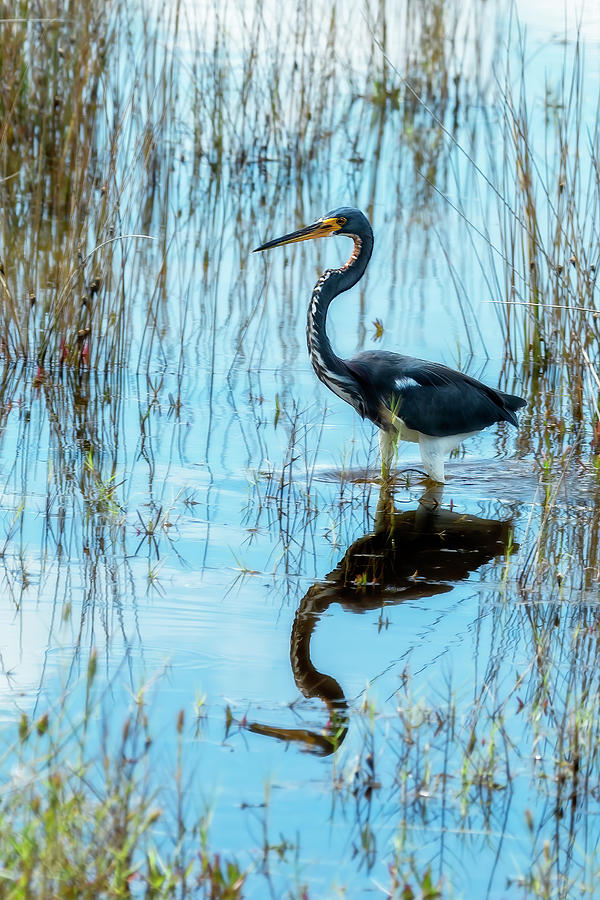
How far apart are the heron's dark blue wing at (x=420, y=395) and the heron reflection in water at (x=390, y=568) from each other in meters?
0.31

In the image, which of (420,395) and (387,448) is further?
(387,448)

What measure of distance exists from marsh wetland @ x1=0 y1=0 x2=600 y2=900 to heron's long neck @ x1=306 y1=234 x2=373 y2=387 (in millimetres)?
472

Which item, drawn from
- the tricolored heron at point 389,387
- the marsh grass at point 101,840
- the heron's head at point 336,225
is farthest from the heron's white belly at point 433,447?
the marsh grass at point 101,840

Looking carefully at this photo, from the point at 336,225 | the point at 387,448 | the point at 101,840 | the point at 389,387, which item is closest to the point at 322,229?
the point at 336,225

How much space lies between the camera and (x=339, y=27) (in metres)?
12.2

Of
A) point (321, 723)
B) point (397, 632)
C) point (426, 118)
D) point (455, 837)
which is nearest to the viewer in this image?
point (455, 837)

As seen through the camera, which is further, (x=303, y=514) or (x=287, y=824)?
(x=303, y=514)

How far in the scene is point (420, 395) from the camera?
4.93 m

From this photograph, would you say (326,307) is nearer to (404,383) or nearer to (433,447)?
(404,383)

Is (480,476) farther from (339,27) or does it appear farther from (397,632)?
(339,27)

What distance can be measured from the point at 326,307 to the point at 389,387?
1.43 ft

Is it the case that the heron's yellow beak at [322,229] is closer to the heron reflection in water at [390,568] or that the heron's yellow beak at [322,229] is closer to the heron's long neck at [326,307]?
the heron's long neck at [326,307]

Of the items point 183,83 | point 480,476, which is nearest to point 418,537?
point 480,476

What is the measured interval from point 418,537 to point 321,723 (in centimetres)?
161
